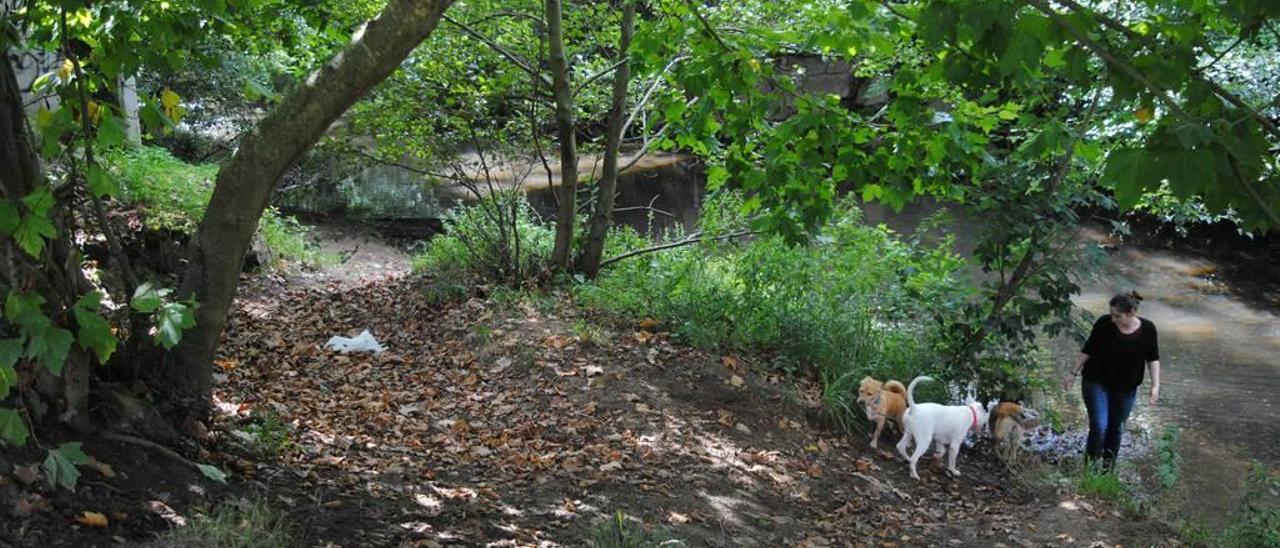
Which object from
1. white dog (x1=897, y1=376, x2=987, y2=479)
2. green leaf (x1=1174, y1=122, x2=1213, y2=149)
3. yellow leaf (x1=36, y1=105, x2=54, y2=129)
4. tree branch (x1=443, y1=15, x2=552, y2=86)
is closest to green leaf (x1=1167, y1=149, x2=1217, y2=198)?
green leaf (x1=1174, y1=122, x2=1213, y2=149)

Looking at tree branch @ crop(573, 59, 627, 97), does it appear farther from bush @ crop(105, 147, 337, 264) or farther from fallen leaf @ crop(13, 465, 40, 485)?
fallen leaf @ crop(13, 465, 40, 485)

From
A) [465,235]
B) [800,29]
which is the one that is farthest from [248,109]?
[800,29]

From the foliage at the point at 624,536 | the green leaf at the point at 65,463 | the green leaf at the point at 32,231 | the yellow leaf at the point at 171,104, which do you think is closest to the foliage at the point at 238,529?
the green leaf at the point at 65,463

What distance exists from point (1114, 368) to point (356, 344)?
5972 mm

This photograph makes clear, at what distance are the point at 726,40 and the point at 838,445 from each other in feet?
10.1

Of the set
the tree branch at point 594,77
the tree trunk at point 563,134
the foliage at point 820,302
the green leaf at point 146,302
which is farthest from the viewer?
the tree branch at point 594,77

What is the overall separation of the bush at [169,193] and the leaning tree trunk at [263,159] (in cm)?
365

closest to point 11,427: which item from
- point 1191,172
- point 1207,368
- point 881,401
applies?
point 1191,172

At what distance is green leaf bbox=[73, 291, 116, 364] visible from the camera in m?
3.54

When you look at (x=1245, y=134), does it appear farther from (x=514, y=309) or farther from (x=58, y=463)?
(x=514, y=309)

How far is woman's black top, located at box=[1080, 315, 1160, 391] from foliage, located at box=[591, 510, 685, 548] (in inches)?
182

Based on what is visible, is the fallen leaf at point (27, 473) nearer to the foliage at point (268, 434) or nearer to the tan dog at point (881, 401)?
the foliage at point (268, 434)

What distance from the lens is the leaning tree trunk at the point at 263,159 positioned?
4566 millimetres

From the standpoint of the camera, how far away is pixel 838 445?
7.76 m
